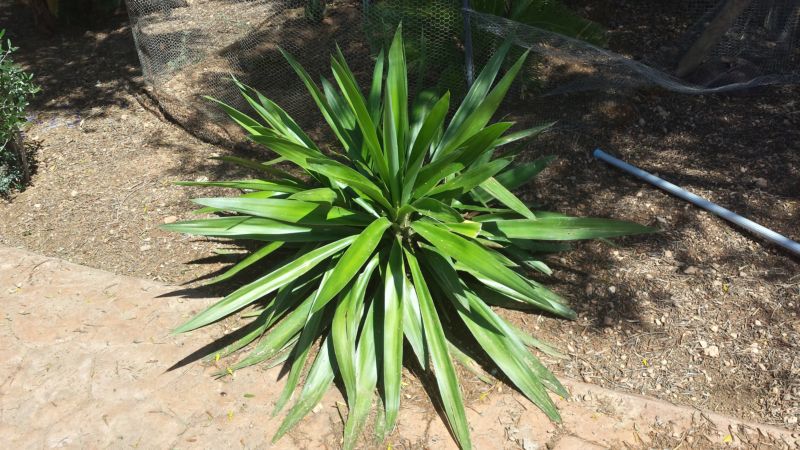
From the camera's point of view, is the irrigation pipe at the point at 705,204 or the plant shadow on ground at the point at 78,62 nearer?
the irrigation pipe at the point at 705,204

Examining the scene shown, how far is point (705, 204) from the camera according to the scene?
380 cm

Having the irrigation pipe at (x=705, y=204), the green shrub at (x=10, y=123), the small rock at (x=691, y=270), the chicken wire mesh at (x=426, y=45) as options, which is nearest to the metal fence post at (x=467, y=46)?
the chicken wire mesh at (x=426, y=45)

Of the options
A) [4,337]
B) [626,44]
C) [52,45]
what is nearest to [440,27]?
[626,44]

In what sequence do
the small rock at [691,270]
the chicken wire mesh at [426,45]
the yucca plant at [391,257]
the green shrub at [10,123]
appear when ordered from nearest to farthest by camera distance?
the yucca plant at [391,257] → the small rock at [691,270] → the chicken wire mesh at [426,45] → the green shrub at [10,123]

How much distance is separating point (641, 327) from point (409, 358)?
1.09 m

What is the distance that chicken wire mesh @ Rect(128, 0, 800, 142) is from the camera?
4176mm

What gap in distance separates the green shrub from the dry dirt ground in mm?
124

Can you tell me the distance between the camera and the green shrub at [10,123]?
436cm

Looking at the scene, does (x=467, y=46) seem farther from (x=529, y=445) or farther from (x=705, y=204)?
(x=529, y=445)

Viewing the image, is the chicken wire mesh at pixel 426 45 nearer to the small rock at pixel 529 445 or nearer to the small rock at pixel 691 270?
the small rock at pixel 691 270

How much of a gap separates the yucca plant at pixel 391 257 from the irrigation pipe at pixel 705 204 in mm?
968

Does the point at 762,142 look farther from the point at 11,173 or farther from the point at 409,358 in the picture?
the point at 11,173

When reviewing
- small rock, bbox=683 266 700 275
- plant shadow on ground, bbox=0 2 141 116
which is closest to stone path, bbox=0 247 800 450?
small rock, bbox=683 266 700 275

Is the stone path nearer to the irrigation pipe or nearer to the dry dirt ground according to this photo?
the dry dirt ground
